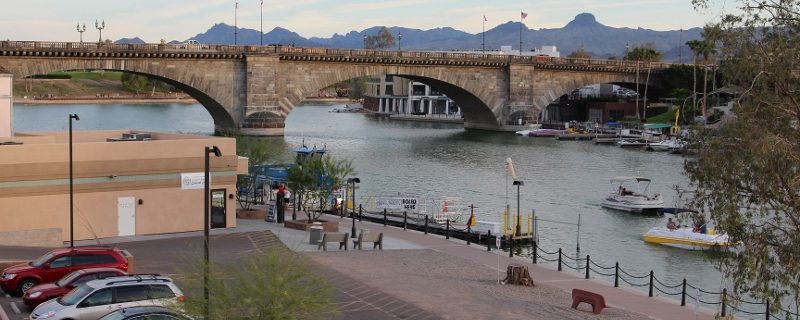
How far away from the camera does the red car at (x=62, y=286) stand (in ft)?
77.1

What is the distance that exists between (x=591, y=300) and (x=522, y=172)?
Answer: 4979 cm

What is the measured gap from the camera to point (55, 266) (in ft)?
83.6

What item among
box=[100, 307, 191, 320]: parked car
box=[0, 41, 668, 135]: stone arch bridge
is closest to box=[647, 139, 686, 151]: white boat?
box=[0, 41, 668, 135]: stone arch bridge

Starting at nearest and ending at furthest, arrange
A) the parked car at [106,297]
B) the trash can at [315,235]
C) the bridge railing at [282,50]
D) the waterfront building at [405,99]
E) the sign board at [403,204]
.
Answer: the parked car at [106,297] → the trash can at [315,235] → the sign board at [403,204] → the bridge railing at [282,50] → the waterfront building at [405,99]

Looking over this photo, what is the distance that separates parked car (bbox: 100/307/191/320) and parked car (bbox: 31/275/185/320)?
1005mm

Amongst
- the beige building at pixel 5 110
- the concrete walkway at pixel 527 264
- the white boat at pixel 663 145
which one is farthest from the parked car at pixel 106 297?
the white boat at pixel 663 145

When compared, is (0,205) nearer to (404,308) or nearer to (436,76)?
(404,308)

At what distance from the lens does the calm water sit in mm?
42938

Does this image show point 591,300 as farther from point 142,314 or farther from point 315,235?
point 315,235

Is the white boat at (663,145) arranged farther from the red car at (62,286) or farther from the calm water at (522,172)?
the red car at (62,286)

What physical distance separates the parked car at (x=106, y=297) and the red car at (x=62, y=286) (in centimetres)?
137


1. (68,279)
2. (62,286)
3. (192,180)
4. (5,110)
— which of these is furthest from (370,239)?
(5,110)

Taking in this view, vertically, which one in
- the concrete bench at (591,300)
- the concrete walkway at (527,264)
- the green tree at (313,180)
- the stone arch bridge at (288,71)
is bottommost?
the concrete walkway at (527,264)

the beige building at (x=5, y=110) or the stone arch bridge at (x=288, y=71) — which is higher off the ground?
the stone arch bridge at (x=288, y=71)
